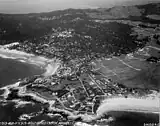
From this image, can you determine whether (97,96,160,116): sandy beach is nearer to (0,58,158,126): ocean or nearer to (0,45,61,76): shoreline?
(0,58,158,126): ocean

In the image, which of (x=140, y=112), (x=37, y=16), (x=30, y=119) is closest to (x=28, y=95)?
(x=30, y=119)

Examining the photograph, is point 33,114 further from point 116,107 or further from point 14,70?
point 14,70

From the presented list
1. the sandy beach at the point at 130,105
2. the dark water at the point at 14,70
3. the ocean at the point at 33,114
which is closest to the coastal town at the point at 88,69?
the sandy beach at the point at 130,105

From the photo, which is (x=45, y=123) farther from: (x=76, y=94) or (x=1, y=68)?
(x=1, y=68)

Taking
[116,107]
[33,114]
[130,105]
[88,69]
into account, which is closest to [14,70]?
[88,69]

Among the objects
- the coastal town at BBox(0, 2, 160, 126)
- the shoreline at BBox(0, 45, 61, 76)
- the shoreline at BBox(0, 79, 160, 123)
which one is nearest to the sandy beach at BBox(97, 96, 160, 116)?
the shoreline at BBox(0, 79, 160, 123)

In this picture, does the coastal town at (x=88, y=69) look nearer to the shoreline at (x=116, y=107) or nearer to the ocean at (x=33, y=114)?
the shoreline at (x=116, y=107)
